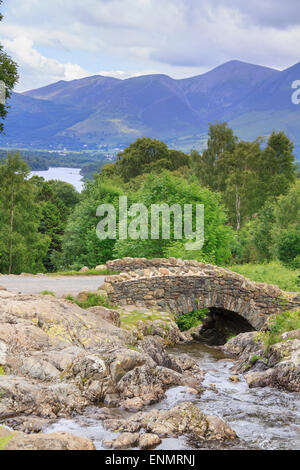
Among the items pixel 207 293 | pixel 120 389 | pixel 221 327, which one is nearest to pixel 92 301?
pixel 207 293

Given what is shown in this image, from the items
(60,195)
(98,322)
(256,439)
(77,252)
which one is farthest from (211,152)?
(256,439)

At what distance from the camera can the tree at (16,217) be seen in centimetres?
3800

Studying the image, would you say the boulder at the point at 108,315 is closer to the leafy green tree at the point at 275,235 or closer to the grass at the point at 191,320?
the grass at the point at 191,320

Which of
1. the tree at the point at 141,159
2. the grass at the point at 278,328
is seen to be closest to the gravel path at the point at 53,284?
the grass at the point at 278,328

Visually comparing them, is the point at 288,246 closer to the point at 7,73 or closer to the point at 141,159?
the point at 7,73

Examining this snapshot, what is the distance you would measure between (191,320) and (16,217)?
19.0m

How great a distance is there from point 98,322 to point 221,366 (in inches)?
166

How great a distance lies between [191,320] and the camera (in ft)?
87.4

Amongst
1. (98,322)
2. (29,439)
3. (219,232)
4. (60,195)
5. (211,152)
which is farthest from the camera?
(60,195)

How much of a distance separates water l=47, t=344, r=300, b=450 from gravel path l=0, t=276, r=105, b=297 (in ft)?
20.8

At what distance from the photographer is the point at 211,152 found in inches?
2566

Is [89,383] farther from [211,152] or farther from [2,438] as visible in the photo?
[211,152]

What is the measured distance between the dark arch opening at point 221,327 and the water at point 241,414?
6.43 m

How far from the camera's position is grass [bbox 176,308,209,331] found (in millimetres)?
26170
